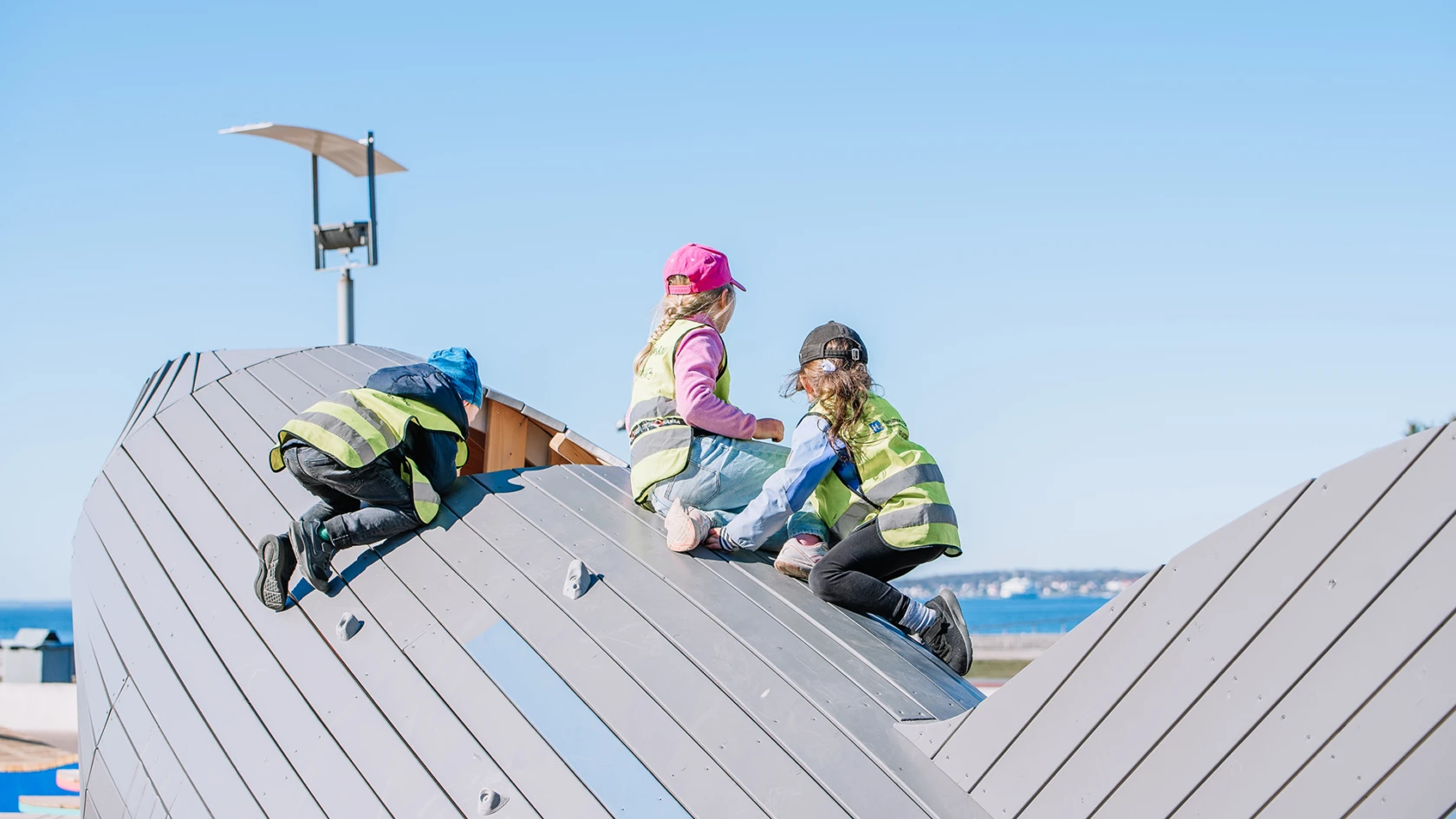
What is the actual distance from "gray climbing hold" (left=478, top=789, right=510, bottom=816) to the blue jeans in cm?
173

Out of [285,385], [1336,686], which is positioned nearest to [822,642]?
[1336,686]

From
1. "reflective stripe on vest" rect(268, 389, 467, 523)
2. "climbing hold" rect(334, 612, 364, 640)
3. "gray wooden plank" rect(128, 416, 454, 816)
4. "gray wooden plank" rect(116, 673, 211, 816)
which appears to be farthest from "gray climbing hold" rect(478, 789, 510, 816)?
"reflective stripe on vest" rect(268, 389, 467, 523)

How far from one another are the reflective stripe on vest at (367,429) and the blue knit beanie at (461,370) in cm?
25

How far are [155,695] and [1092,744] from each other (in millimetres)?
3744

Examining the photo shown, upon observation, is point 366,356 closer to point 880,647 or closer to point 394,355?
point 394,355

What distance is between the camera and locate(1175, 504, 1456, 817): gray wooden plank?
2.56 m

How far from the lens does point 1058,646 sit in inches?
129

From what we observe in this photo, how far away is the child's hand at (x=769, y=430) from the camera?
5327mm

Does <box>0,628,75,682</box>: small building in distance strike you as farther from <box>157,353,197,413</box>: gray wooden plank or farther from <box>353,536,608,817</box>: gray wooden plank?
<box>353,536,608,817</box>: gray wooden plank

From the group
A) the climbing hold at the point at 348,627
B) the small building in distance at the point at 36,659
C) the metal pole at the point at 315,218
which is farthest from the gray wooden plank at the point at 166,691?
the small building in distance at the point at 36,659

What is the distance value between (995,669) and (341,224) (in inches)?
1574

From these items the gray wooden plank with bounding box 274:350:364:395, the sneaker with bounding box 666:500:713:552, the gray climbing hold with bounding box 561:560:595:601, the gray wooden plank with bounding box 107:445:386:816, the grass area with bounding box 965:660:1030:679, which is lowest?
the grass area with bounding box 965:660:1030:679

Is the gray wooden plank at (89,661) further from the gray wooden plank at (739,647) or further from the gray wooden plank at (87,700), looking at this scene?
the gray wooden plank at (739,647)

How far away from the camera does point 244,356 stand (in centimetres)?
705
